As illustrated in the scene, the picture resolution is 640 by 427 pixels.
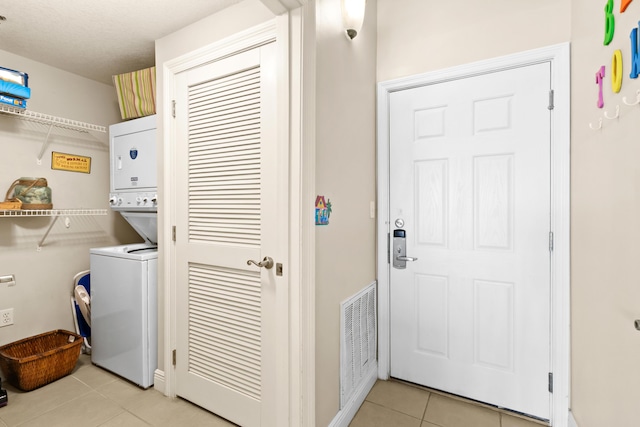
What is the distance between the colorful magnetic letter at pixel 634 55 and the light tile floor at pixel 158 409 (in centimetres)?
178

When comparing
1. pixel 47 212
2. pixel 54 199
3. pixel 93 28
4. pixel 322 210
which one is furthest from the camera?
pixel 54 199

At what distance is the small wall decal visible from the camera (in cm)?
149

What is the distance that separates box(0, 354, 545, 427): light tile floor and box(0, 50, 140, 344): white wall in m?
0.61

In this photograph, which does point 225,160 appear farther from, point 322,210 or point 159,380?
point 159,380

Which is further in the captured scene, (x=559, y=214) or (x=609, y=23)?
(x=559, y=214)

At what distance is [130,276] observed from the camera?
6.90 ft

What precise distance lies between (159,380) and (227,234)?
1.16 metres

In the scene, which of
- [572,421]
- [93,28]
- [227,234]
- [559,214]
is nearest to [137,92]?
[93,28]

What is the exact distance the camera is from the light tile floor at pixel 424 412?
1.75 meters

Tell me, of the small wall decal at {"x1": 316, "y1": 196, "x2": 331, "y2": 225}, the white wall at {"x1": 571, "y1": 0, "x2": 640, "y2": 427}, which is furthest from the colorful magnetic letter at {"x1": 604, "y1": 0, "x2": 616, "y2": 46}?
the small wall decal at {"x1": 316, "y1": 196, "x2": 331, "y2": 225}

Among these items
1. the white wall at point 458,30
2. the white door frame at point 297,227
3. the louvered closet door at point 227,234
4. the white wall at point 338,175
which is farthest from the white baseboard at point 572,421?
the white wall at point 458,30

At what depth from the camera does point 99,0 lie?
5.75ft

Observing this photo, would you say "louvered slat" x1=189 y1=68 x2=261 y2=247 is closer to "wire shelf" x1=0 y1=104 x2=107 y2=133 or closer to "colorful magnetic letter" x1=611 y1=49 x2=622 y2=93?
"wire shelf" x1=0 y1=104 x2=107 y2=133

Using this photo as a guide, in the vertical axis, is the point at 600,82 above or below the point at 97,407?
above
